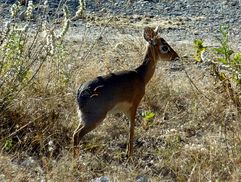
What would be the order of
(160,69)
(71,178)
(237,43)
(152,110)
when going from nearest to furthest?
(71,178), (152,110), (160,69), (237,43)

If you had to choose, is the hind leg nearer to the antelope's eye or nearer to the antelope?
the antelope

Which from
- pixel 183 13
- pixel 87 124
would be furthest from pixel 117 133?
pixel 183 13

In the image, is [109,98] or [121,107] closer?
[109,98]

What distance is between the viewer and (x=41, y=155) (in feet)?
17.4

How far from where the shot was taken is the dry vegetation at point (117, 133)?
16.4ft

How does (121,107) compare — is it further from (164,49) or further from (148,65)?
(164,49)

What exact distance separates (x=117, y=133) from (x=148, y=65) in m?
0.72

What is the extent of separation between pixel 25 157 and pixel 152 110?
1.65m

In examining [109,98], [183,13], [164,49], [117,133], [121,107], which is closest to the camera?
[109,98]

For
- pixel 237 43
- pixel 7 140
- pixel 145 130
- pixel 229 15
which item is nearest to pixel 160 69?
pixel 145 130

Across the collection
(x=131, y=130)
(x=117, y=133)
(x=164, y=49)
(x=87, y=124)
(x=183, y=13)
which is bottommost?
(x=183, y=13)

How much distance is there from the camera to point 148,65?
6383 mm

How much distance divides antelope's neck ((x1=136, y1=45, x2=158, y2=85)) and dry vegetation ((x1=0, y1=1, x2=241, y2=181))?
0.36m

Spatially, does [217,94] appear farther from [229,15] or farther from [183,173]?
[229,15]
